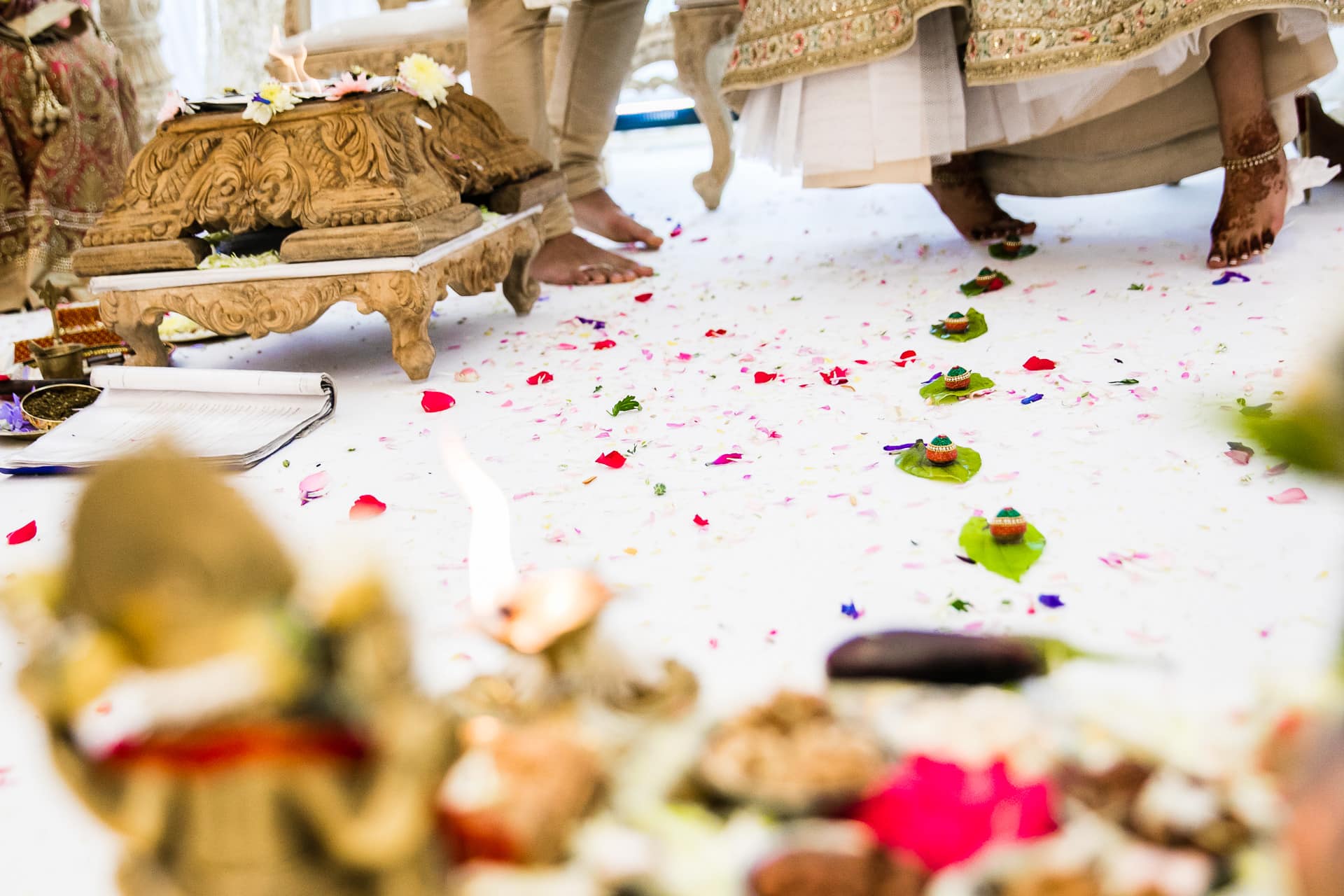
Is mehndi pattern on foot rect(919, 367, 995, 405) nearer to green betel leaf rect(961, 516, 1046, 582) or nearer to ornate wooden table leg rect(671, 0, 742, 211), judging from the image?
green betel leaf rect(961, 516, 1046, 582)

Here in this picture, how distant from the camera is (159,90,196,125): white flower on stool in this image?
2010mm

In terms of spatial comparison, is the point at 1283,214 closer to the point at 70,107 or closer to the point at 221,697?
the point at 221,697

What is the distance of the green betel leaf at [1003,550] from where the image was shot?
3.52 ft

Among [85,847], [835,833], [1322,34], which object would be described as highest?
[1322,34]

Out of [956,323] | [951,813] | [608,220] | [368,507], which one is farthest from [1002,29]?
[951,813]

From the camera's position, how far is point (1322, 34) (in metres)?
1.99

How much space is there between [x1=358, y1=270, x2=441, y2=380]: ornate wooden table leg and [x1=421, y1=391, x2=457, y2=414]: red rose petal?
0.17 meters

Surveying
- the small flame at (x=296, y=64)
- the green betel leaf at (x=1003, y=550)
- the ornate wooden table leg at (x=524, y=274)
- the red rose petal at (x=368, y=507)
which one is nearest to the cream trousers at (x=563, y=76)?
the ornate wooden table leg at (x=524, y=274)

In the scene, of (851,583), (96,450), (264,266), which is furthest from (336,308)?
(851,583)

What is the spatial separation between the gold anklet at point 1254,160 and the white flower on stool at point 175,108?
1984 mm

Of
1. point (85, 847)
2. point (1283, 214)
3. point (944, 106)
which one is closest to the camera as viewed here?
point (85, 847)

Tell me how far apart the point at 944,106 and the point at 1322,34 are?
684 mm

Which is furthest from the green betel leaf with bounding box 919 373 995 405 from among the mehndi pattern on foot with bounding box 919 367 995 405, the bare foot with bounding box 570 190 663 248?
the bare foot with bounding box 570 190 663 248

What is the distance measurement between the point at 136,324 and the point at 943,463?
1509 mm
